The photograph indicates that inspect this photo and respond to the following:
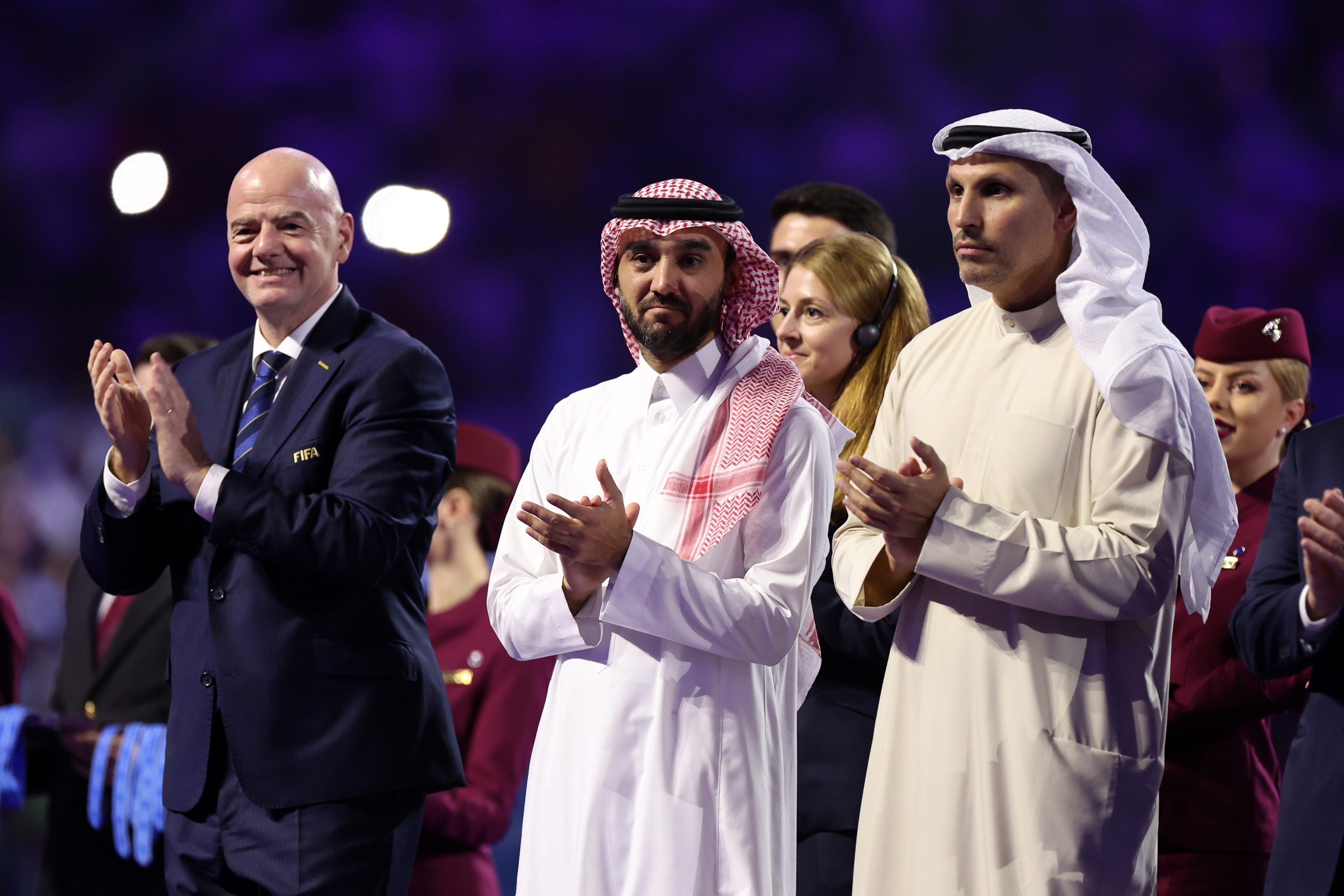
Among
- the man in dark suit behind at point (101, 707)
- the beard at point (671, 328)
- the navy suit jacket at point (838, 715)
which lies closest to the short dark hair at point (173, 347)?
the man in dark suit behind at point (101, 707)

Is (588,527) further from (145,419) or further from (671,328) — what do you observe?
(145,419)

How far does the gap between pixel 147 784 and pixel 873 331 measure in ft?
6.94

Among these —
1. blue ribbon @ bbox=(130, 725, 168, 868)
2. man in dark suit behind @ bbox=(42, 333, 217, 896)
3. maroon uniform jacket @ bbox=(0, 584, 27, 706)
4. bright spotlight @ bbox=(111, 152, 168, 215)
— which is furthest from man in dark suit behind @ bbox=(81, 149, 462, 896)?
bright spotlight @ bbox=(111, 152, 168, 215)

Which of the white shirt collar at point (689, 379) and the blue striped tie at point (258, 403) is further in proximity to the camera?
the blue striped tie at point (258, 403)

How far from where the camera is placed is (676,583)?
2365 mm

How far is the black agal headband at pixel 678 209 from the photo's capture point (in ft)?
8.95

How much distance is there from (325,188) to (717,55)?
3.28m

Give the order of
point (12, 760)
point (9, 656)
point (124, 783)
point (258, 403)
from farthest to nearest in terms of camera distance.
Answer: point (9, 656), point (12, 760), point (124, 783), point (258, 403)

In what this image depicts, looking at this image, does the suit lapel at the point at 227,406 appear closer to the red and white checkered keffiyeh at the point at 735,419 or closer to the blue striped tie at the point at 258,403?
the blue striped tie at the point at 258,403

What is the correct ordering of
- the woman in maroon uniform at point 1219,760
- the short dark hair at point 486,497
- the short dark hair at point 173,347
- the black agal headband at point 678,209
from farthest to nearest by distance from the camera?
the short dark hair at point 173,347
the short dark hair at point 486,497
the woman in maroon uniform at point 1219,760
the black agal headband at point 678,209

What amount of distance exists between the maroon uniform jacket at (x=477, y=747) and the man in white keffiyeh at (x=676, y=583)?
107 cm

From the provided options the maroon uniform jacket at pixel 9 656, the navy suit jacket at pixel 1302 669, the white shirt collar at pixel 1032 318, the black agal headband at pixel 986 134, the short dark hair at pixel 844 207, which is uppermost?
the short dark hair at pixel 844 207

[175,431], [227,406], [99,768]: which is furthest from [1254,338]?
[99,768]

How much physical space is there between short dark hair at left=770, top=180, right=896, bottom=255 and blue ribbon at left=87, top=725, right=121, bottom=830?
2523mm
